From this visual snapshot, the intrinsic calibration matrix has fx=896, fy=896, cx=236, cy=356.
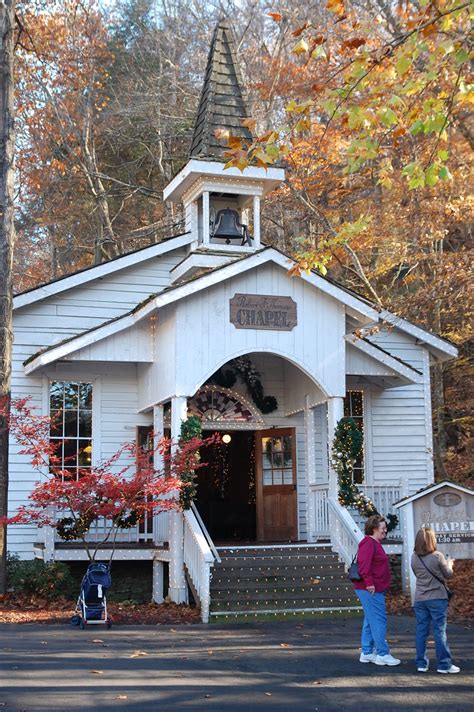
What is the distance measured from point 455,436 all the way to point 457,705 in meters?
22.2

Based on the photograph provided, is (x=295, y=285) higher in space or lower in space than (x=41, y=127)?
lower

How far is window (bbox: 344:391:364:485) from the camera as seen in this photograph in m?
19.3

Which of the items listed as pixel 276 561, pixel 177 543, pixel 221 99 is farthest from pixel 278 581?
pixel 221 99

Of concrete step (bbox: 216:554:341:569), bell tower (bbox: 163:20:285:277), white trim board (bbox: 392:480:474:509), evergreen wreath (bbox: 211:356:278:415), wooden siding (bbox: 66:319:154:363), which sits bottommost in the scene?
concrete step (bbox: 216:554:341:569)

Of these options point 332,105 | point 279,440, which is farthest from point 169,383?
point 332,105

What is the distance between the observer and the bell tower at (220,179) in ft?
58.5

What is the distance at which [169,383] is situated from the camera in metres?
15.7

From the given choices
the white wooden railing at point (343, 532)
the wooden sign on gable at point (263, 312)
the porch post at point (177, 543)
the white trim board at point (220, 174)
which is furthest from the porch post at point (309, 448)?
the white trim board at point (220, 174)

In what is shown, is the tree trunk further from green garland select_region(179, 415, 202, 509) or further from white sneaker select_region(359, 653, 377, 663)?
white sneaker select_region(359, 653, 377, 663)

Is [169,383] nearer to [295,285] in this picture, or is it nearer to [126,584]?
[295,285]

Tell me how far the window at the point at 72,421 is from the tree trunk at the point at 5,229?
6.19 ft

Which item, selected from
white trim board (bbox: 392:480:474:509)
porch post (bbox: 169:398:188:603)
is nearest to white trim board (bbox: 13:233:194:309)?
porch post (bbox: 169:398:188:603)

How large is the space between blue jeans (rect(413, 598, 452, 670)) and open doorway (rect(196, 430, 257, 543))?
1284 centimetres

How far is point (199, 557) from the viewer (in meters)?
14.0
